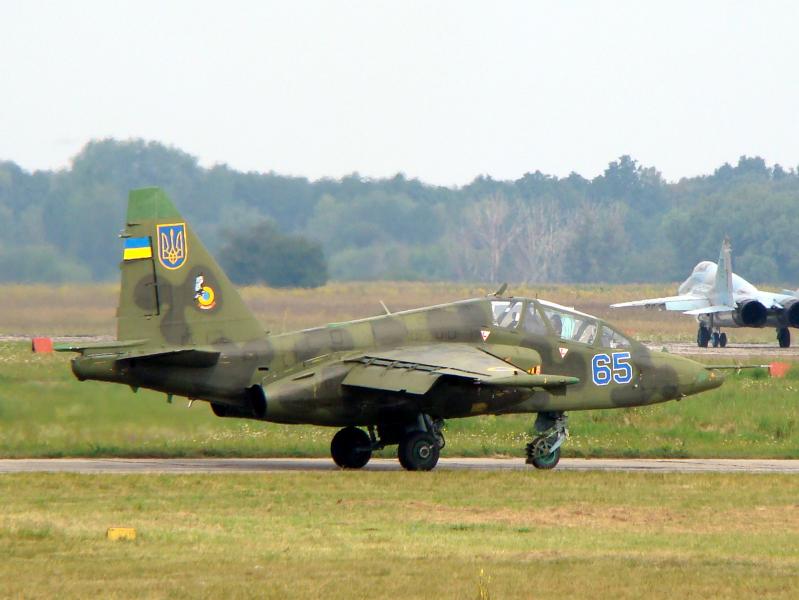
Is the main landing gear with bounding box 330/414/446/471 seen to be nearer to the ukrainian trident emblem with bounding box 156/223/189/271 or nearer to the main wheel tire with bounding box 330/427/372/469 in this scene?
the main wheel tire with bounding box 330/427/372/469

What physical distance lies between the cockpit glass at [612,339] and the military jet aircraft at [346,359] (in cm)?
22

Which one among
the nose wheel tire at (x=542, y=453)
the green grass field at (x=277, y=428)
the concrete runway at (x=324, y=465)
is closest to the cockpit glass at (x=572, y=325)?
the nose wheel tire at (x=542, y=453)

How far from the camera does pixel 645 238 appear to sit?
316ft

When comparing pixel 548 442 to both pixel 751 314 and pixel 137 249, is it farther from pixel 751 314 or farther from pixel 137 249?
pixel 751 314

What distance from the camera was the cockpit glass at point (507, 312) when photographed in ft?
68.6

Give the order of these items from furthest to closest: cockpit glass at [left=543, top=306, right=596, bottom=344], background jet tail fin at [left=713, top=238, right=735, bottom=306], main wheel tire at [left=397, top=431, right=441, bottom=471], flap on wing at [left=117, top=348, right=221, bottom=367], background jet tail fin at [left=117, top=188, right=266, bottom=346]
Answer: background jet tail fin at [left=713, top=238, right=735, bottom=306]
cockpit glass at [left=543, top=306, right=596, bottom=344]
main wheel tire at [left=397, top=431, right=441, bottom=471]
background jet tail fin at [left=117, top=188, right=266, bottom=346]
flap on wing at [left=117, top=348, right=221, bottom=367]

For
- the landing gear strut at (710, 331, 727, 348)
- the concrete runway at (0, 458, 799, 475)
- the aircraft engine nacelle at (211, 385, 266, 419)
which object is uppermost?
the aircraft engine nacelle at (211, 385, 266, 419)

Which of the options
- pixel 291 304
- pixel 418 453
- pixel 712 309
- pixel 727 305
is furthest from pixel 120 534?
pixel 727 305

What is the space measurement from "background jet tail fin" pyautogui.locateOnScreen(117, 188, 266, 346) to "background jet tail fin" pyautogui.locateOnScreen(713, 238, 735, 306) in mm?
35755

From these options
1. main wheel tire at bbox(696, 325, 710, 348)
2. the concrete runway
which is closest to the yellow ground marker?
the concrete runway

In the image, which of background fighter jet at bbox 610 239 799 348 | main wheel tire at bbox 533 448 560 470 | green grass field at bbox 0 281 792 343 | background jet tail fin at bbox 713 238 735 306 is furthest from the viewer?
background jet tail fin at bbox 713 238 735 306

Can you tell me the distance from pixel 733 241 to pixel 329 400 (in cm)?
7630

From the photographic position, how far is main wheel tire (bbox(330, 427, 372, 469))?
2070 centimetres

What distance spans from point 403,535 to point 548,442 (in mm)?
6794
